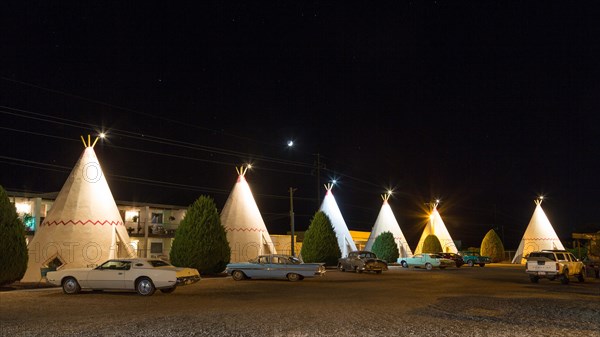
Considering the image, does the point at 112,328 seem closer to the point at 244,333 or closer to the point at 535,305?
the point at 244,333

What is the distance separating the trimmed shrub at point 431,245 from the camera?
48.5 m

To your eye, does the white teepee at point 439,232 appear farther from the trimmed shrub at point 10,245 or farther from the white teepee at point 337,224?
the trimmed shrub at point 10,245

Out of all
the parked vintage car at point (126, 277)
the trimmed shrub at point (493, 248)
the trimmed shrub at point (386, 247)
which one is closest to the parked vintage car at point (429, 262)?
the trimmed shrub at point (386, 247)

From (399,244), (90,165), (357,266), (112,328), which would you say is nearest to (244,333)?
(112,328)

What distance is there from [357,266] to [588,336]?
2225 cm

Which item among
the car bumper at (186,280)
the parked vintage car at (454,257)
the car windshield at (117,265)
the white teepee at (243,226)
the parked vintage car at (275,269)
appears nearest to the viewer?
the car bumper at (186,280)

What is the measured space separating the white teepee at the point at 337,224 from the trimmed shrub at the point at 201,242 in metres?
15.8

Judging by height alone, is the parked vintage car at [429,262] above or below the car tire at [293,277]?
above

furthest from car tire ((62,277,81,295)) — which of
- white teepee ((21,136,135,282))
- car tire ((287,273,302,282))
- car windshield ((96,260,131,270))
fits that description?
car tire ((287,273,302,282))

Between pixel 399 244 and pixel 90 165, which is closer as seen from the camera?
pixel 90 165

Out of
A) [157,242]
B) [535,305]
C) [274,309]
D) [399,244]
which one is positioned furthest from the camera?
[399,244]

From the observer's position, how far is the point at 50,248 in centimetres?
2417

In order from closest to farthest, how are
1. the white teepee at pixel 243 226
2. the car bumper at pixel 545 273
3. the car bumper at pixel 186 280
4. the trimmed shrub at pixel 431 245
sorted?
the car bumper at pixel 186 280
the car bumper at pixel 545 273
the white teepee at pixel 243 226
the trimmed shrub at pixel 431 245

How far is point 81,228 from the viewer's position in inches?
979
